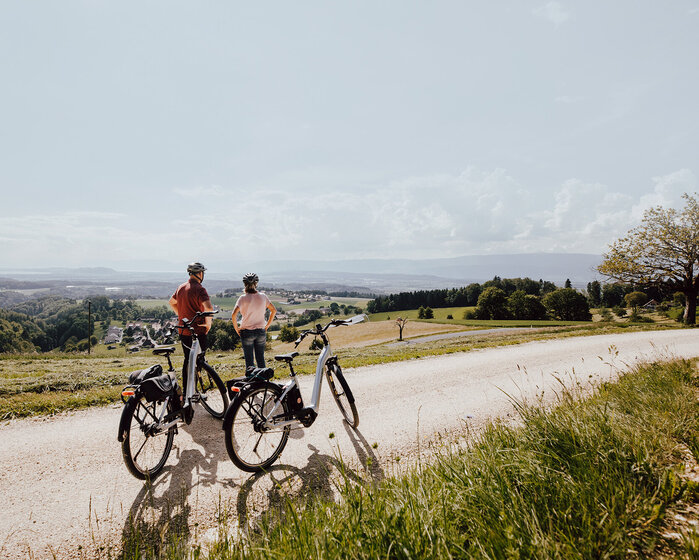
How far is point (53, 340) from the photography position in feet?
284

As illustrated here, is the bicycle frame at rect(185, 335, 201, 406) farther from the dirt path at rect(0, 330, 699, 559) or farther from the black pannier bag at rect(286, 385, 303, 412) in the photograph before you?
the black pannier bag at rect(286, 385, 303, 412)

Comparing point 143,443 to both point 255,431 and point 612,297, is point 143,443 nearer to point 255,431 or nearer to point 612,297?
point 255,431

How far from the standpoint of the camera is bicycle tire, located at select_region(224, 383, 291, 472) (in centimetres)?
399

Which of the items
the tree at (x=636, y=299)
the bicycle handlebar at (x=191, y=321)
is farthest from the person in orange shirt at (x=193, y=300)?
the tree at (x=636, y=299)

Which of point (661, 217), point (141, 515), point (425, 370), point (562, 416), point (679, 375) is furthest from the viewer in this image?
point (661, 217)

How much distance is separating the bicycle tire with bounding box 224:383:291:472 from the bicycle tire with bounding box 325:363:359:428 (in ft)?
3.60

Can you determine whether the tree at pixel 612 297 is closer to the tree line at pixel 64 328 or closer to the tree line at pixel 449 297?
the tree line at pixel 449 297

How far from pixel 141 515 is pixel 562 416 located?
4960 mm

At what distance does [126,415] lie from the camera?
3.75 metres

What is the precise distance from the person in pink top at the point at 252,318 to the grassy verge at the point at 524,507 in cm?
357

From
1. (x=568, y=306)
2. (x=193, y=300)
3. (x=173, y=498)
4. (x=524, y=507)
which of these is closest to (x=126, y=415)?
(x=173, y=498)

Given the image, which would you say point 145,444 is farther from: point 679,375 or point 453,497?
point 679,375

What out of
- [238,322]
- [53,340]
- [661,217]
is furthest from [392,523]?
[53,340]

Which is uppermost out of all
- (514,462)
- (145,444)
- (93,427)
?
(514,462)
